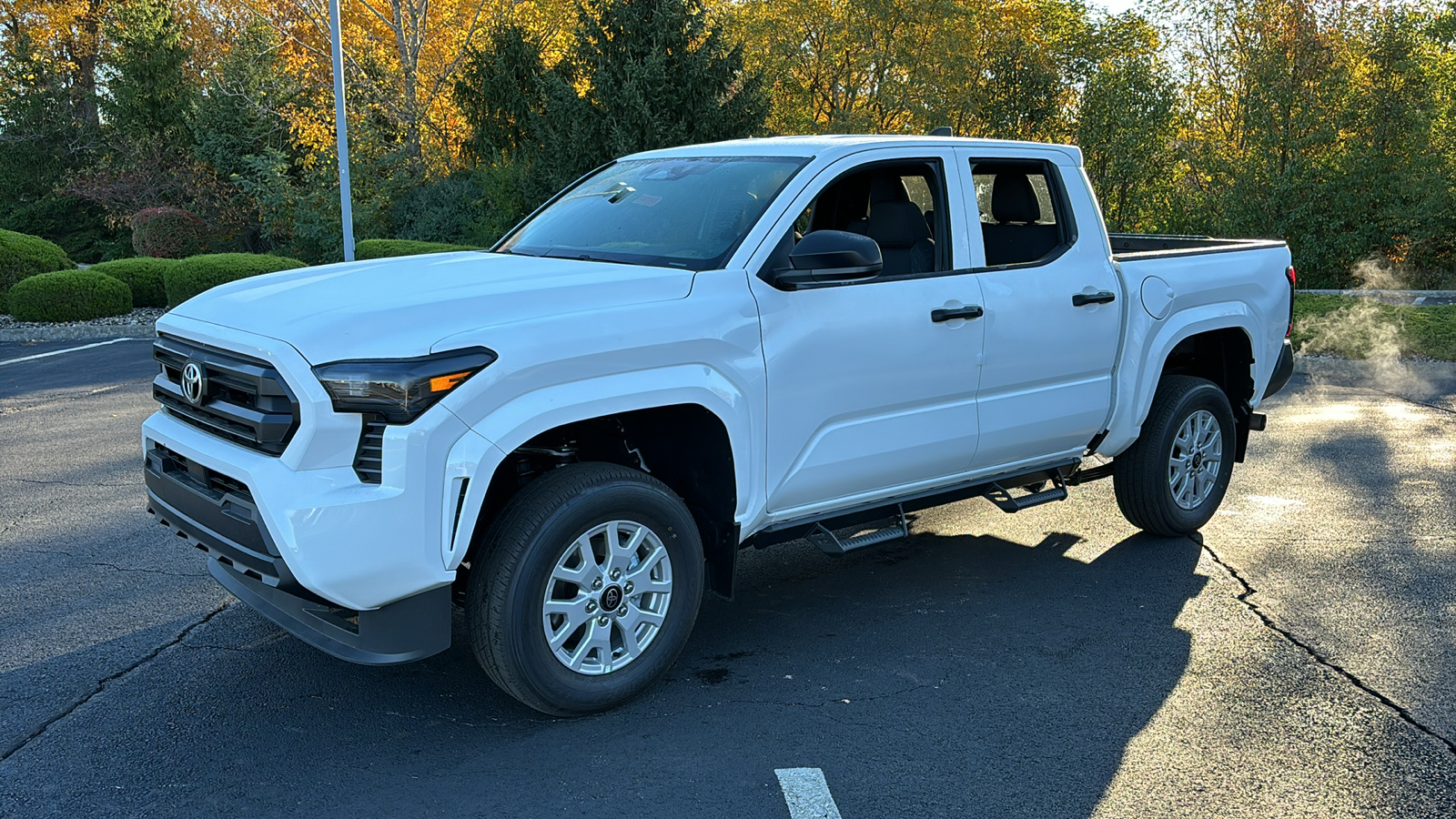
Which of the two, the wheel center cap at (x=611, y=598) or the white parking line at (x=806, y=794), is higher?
the wheel center cap at (x=611, y=598)

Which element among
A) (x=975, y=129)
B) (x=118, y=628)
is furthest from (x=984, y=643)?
(x=975, y=129)

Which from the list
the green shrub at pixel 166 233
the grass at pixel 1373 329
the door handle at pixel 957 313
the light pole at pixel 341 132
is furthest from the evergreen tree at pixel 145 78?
the door handle at pixel 957 313

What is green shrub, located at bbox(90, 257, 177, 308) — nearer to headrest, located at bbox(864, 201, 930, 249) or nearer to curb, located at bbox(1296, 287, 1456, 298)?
headrest, located at bbox(864, 201, 930, 249)

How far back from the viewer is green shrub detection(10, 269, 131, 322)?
664 inches

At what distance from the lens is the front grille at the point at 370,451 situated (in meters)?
3.62

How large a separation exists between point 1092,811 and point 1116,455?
2914 millimetres

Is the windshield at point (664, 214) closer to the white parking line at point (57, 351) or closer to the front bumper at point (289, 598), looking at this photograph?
the front bumper at point (289, 598)

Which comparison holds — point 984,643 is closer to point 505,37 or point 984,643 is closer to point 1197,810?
point 1197,810

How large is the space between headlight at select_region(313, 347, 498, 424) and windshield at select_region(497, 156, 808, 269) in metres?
1.26

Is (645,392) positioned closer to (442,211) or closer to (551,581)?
(551,581)

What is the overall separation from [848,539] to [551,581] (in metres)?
1.40

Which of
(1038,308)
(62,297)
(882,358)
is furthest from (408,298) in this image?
(62,297)

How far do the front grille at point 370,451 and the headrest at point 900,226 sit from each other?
2673 millimetres

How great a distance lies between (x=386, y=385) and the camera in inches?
141
